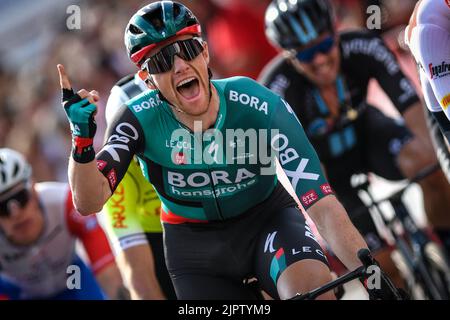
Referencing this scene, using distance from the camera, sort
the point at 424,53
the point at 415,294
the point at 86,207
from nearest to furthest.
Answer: the point at 86,207, the point at 424,53, the point at 415,294

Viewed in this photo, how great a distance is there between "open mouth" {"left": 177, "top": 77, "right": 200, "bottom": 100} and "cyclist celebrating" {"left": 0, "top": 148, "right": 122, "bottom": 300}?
262 cm

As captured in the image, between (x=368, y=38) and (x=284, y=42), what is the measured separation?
0.62 meters

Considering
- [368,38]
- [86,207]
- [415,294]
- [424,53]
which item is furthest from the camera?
[368,38]

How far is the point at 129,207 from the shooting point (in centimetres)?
706

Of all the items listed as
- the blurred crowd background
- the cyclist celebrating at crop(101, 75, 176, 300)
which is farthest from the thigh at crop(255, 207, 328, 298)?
the blurred crowd background

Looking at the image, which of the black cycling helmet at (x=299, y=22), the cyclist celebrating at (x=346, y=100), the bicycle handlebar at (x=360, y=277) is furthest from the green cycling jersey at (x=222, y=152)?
the black cycling helmet at (x=299, y=22)

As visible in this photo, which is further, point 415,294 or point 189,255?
point 415,294

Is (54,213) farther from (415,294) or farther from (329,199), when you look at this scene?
(329,199)

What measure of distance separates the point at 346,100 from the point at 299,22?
2.24 ft

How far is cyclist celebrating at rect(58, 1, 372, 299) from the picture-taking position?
18.2 feet

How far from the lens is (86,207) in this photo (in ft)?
17.8

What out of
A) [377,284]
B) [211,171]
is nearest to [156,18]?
[211,171]

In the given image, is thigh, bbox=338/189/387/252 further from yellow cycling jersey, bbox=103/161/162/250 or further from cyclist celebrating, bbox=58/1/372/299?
cyclist celebrating, bbox=58/1/372/299
